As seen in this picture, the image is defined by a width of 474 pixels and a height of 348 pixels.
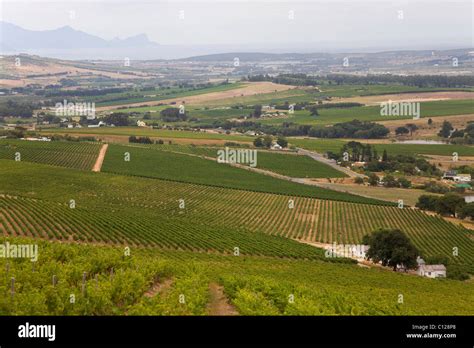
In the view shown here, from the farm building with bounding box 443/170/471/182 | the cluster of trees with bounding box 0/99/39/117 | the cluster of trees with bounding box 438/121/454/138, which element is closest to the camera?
the farm building with bounding box 443/170/471/182

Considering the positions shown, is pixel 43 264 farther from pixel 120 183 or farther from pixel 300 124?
pixel 300 124

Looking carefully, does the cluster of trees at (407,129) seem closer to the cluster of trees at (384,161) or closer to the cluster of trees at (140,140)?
the cluster of trees at (384,161)

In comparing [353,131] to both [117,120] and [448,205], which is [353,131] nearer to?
[117,120]

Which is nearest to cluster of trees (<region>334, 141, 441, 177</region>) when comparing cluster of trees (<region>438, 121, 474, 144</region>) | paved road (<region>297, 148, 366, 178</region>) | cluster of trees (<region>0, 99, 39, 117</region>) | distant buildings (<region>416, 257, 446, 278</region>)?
paved road (<region>297, 148, 366, 178</region>)

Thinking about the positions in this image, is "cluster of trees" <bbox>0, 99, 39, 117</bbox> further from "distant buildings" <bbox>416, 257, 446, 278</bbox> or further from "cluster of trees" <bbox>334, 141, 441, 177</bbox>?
"distant buildings" <bbox>416, 257, 446, 278</bbox>
